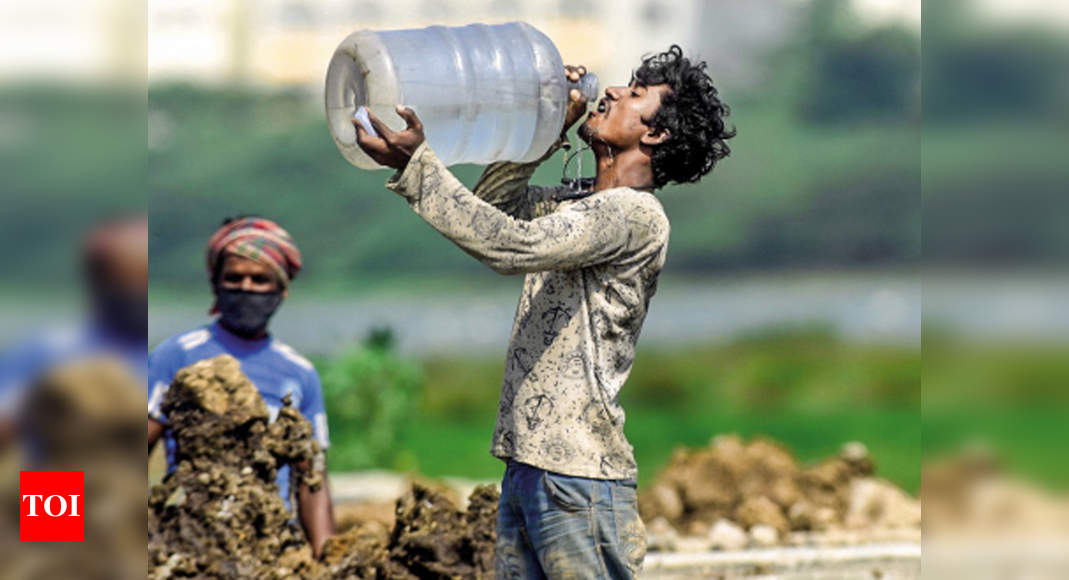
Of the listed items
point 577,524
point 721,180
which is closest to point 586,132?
point 577,524

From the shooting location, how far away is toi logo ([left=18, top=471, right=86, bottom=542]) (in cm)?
228

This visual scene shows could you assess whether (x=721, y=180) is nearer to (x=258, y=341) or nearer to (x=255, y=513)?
(x=258, y=341)

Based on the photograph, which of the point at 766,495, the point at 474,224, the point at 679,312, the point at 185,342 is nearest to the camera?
the point at 474,224

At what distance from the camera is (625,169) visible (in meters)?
3.51

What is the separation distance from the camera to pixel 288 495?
16.0 feet

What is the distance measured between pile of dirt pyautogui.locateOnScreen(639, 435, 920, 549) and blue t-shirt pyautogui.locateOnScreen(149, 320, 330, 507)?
6.47ft

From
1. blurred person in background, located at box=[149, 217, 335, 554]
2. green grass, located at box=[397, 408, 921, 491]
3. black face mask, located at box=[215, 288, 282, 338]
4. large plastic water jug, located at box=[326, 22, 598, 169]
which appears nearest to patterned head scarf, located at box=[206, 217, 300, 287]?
blurred person in background, located at box=[149, 217, 335, 554]

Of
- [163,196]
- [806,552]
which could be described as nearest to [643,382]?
[163,196]

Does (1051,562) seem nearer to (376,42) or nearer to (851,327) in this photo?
(376,42)

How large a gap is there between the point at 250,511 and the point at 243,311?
1.01 metres

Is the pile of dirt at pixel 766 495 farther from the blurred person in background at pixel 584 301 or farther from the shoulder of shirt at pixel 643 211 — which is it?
the shoulder of shirt at pixel 643 211

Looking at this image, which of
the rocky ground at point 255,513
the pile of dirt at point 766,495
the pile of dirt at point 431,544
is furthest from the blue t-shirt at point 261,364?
the pile of dirt at point 766,495

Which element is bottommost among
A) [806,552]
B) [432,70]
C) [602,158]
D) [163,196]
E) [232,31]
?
[806,552]

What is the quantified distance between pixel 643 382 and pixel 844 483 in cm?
736
